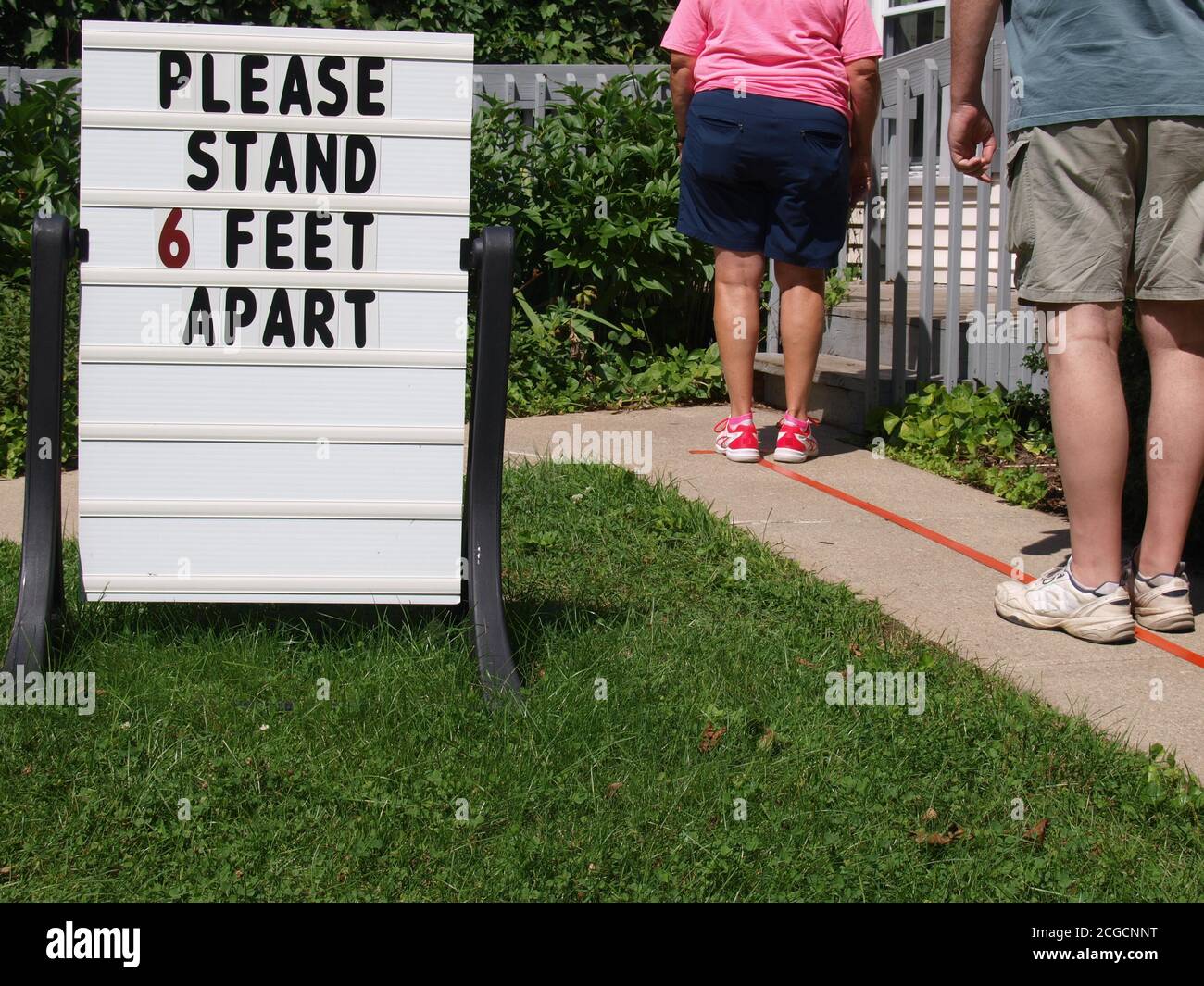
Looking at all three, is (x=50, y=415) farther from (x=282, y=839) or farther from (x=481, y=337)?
(x=282, y=839)

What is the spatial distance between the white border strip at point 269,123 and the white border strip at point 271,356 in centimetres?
46

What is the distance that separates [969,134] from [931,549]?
4.13 feet

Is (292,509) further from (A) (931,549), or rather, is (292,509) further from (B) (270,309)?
(A) (931,549)

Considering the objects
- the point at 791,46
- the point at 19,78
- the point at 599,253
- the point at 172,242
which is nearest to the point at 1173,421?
the point at 791,46

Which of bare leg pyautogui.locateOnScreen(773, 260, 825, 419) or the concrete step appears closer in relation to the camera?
bare leg pyautogui.locateOnScreen(773, 260, 825, 419)

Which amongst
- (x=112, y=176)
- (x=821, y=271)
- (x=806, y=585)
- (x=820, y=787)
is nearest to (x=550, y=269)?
(x=821, y=271)

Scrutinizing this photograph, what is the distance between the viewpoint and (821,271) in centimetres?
522

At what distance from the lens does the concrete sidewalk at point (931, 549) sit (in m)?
3.02

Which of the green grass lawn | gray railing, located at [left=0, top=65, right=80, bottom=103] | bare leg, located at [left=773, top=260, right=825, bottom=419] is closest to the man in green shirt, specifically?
the green grass lawn

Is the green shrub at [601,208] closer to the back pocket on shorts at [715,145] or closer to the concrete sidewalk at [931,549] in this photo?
the concrete sidewalk at [931,549]

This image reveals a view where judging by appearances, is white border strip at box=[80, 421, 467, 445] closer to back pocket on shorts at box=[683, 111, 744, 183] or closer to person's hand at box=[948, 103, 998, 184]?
person's hand at box=[948, 103, 998, 184]

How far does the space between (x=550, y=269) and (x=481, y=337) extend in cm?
425

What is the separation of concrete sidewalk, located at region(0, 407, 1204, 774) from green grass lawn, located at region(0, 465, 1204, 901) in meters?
0.20

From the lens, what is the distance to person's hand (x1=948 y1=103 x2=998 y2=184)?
3.50 meters
